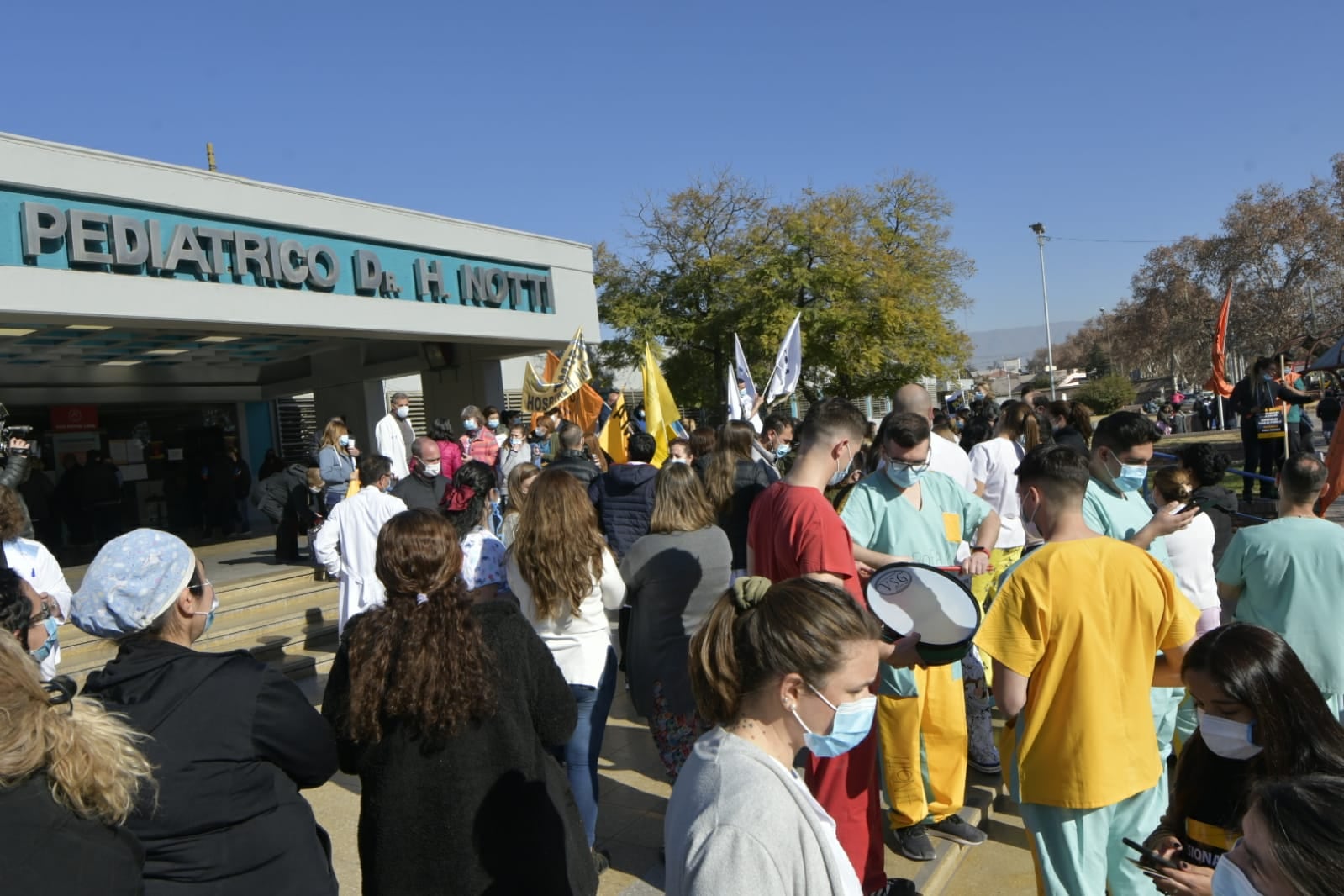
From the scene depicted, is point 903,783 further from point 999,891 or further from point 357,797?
point 357,797

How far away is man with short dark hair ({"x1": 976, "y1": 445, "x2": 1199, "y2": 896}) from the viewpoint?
2781mm

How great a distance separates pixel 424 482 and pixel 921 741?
4888 millimetres

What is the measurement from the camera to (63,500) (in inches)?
569

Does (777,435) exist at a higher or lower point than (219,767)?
higher

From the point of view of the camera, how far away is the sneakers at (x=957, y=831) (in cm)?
414

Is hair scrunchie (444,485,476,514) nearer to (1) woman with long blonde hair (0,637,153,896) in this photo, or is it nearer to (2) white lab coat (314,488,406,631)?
(2) white lab coat (314,488,406,631)

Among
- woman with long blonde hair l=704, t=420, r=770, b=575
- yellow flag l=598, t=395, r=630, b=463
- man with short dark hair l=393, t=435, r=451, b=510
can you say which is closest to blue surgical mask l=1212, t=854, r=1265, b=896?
woman with long blonde hair l=704, t=420, r=770, b=575

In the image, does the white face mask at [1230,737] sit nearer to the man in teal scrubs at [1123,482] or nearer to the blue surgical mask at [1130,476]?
the man in teal scrubs at [1123,482]

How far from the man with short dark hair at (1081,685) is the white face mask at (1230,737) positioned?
469mm

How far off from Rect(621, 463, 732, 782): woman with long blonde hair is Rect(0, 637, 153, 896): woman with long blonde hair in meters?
2.52

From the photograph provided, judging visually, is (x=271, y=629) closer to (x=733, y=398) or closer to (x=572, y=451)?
(x=572, y=451)

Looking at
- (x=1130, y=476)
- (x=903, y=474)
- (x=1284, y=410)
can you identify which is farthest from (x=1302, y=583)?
(x=1284, y=410)

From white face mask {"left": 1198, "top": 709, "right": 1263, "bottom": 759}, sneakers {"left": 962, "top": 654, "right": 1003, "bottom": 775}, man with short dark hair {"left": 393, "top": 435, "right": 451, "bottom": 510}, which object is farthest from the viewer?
man with short dark hair {"left": 393, "top": 435, "right": 451, "bottom": 510}

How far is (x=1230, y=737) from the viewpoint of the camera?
2.28 metres
